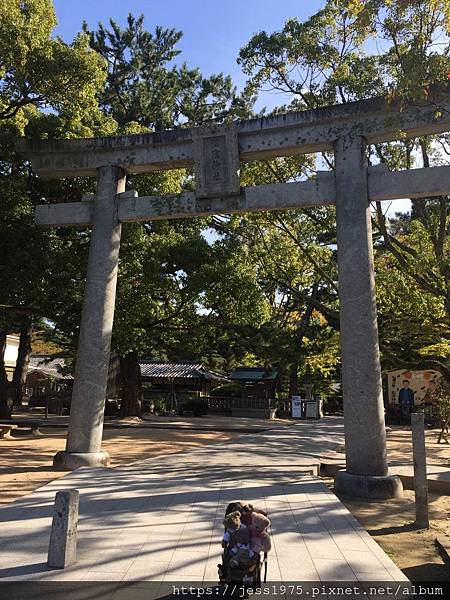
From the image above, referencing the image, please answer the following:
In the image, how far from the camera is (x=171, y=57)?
25.1 m

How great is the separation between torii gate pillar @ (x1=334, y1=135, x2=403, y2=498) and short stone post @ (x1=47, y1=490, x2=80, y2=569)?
4.96 metres

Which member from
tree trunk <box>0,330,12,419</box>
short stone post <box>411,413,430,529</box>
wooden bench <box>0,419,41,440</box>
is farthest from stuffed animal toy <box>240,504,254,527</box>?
tree trunk <box>0,330,12,419</box>

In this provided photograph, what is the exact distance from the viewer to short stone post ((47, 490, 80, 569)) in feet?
14.3

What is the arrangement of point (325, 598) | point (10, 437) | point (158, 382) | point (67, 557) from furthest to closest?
point (158, 382), point (10, 437), point (67, 557), point (325, 598)

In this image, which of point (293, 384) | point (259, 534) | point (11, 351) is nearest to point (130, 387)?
point (293, 384)

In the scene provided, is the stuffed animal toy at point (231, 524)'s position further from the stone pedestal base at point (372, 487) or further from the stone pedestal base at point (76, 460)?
the stone pedestal base at point (76, 460)

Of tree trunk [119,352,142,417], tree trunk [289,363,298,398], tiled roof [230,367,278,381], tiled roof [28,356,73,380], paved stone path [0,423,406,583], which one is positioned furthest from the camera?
tiled roof [28,356,73,380]

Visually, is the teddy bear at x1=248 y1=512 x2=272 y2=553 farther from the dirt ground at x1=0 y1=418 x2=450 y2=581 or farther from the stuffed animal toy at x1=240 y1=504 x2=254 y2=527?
the dirt ground at x1=0 y1=418 x2=450 y2=581

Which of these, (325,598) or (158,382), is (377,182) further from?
(158,382)

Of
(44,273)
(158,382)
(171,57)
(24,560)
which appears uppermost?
(171,57)

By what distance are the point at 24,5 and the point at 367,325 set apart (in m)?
9.98

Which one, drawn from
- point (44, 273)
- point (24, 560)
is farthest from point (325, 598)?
point (44, 273)

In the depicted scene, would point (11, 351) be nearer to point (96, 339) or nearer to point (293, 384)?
point (293, 384)

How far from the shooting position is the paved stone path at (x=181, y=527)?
4.32 m
